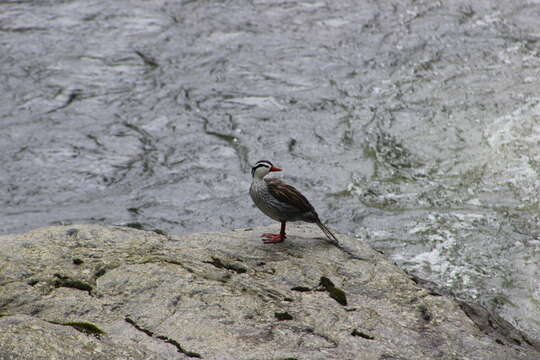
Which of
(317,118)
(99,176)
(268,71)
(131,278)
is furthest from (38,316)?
(268,71)

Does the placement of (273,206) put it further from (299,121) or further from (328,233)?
(299,121)

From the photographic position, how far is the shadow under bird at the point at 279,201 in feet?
22.5

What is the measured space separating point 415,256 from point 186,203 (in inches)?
138

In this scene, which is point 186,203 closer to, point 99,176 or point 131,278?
point 99,176

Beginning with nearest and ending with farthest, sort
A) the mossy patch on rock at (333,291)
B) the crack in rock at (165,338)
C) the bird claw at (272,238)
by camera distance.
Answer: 1. the crack in rock at (165,338)
2. the mossy patch on rock at (333,291)
3. the bird claw at (272,238)

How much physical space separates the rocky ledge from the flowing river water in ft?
7.55

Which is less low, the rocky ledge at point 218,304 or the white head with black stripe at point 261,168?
the white head with black stripe at point 261,168

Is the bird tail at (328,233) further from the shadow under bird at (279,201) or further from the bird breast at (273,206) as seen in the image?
the bird breast at (273,206)

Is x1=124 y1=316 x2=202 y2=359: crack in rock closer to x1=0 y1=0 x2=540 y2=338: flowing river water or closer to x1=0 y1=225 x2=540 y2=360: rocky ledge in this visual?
x1=0 y1=225 x2=540 y2=360: rocky ledge

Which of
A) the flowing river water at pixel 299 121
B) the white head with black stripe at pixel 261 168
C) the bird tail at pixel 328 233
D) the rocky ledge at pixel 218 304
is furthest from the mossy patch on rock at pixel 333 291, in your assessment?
the flowing river water at pixel 299 121

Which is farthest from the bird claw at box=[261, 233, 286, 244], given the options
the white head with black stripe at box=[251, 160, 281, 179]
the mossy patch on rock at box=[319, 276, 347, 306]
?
the mossy patch on rock at box=[319, 276, 347, 306]

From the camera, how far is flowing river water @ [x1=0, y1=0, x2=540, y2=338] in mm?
9625

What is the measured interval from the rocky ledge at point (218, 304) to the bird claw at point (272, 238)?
0.11m

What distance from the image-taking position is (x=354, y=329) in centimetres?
528
